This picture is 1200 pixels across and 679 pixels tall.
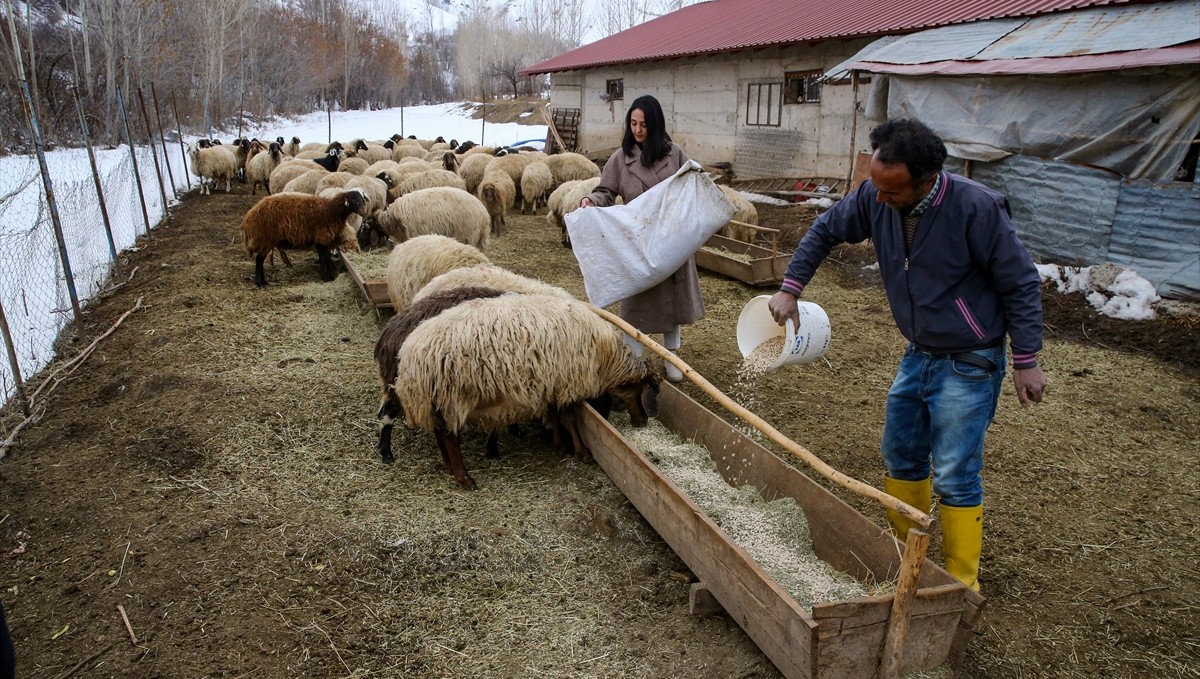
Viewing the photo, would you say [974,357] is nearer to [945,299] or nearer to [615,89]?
[945,299]

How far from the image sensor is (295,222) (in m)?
8.70

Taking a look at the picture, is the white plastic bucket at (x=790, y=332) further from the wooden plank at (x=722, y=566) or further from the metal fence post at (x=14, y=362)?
the metal fence post at (x=14, y=362)

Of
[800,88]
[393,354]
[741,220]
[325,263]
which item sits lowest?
[325,263]

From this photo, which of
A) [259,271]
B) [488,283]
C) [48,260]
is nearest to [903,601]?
[488,283]

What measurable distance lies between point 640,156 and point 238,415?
3.48 metres

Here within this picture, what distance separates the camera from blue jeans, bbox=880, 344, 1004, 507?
274cm

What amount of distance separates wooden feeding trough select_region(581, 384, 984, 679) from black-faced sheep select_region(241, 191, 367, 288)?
6252mm

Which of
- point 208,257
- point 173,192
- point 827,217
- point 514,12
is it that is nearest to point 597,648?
point 827,217

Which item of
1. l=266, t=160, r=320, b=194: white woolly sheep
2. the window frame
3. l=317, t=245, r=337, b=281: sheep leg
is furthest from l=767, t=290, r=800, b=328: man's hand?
the window frame

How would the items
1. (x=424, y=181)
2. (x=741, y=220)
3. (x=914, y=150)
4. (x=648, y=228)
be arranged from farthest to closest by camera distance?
(x=424, y=181)
(x=741, y=220)
(x=648, y=228)
(x=914, y=150)

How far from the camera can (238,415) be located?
16.7ft

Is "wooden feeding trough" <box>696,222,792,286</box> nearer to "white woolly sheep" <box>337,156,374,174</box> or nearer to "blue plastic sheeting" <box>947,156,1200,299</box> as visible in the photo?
"blue plastic sheeting" <box>947,156,1200,299</box>

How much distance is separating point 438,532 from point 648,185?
2722mm

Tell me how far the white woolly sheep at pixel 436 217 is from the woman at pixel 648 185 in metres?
4.31
